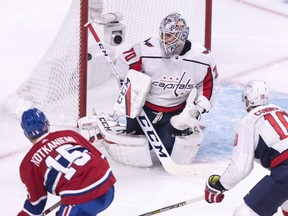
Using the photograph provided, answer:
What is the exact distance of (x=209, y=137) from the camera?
5242mm

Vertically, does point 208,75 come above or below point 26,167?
below

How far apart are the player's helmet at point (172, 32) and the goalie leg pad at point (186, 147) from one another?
437 mm

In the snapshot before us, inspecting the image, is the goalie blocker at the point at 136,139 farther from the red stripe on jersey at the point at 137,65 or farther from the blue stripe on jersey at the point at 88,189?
the blue stripe on jersey at the point at 88,189

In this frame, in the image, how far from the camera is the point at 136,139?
4777mm

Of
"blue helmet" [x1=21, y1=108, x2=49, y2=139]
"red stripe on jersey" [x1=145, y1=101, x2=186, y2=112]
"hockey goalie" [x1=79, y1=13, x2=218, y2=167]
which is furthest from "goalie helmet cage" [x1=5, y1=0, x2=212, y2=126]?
"blue helmet" [x1=21, y1=108, x2=49, y2=139]

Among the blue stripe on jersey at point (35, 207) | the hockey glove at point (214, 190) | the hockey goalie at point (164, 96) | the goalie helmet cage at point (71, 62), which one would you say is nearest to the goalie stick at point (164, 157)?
the hockey goalie at point (164, 96)

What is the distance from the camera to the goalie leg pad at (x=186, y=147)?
15.7ft

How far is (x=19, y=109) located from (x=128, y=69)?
870 millimetres

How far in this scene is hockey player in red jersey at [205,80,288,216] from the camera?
3699 mm

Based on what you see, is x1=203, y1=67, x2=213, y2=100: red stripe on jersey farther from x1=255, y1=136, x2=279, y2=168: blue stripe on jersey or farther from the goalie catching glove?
x1=255, y1=136, x2=279, y2=168: blue stripe on jersey

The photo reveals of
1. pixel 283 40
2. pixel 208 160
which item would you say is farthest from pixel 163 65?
pixel 283 40

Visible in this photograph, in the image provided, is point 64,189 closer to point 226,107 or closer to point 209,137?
point 209,137

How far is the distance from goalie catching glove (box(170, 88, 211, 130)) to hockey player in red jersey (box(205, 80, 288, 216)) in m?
0.91

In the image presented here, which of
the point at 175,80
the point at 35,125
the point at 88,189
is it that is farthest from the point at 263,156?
the point at 175,80
